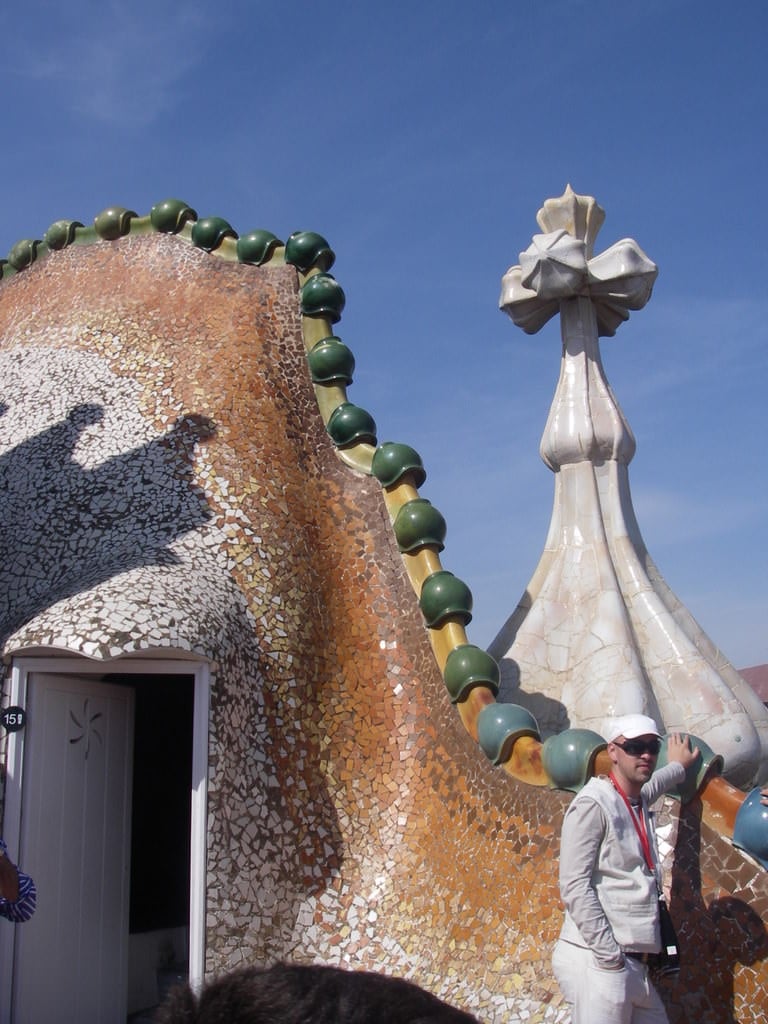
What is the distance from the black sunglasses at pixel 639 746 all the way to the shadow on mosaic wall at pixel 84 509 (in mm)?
2522

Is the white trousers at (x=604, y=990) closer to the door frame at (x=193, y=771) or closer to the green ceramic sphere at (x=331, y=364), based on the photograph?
the door frame at (x=193, y=771)

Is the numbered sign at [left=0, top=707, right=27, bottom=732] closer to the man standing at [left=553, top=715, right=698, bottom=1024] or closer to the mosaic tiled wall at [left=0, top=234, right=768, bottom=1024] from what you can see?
the mosaic tiled wall at [left=0, top=234, right=768, bottom=1024]

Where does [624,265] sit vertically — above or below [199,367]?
above

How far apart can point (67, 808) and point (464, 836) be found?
1.64 meters

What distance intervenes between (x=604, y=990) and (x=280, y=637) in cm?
250

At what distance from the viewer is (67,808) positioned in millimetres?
4512

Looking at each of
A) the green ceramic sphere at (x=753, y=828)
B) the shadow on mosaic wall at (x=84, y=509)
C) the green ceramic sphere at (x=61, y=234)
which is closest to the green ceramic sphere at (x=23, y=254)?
the green ceramic sphere at (x=61, y=234)

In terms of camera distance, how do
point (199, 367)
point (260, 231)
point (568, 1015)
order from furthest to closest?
point (260, 231)
point (199, 367)
point (568, 1015)

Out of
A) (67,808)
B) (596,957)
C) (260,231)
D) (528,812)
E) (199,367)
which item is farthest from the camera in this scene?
(260,231)

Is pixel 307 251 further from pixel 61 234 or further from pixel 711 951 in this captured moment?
pixel 711 951

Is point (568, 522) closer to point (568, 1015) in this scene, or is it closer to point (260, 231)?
point (260, 231)

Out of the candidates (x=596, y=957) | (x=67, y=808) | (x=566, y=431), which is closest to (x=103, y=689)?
(x=67, y=808)

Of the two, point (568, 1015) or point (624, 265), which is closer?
point (568, 1015)

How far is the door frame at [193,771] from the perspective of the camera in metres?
4.16
